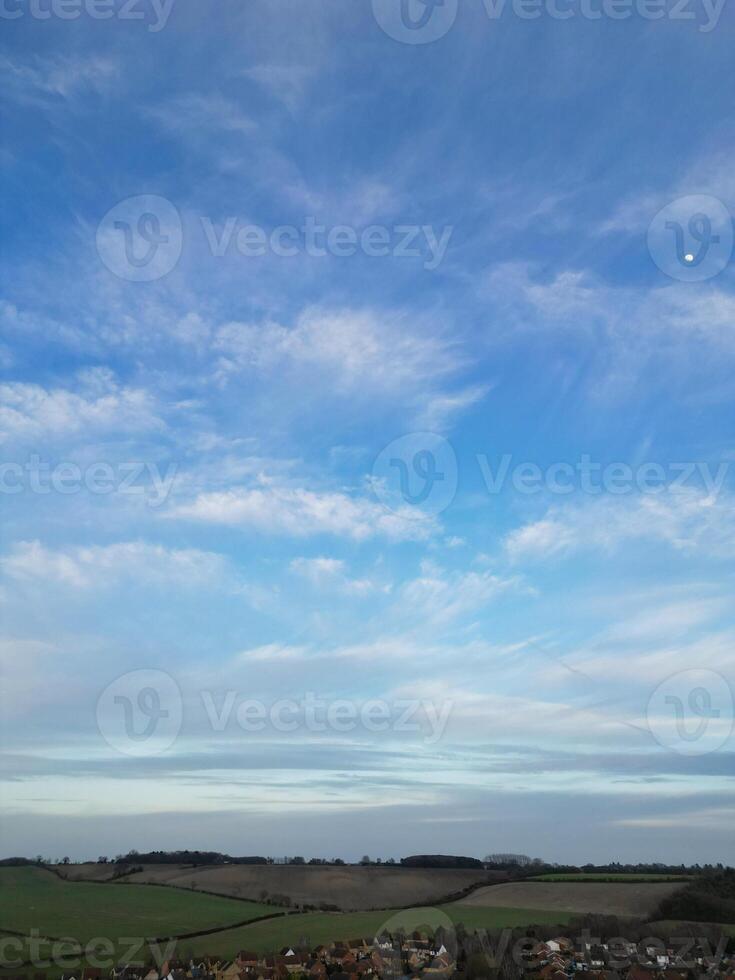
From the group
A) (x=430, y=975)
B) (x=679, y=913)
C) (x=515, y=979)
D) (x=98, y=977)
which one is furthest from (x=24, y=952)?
(x=679, y=913)

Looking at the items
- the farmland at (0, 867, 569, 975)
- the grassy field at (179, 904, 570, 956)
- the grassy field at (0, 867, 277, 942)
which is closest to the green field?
the farmland at (0, 867, 569, 975)

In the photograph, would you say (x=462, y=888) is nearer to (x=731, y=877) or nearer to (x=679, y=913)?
(x=679, y=913)

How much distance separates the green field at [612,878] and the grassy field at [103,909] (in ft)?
155

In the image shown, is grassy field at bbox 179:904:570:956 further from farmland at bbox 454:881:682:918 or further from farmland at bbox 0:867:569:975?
farmland at bbox 454:881:682:918

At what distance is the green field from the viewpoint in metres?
127

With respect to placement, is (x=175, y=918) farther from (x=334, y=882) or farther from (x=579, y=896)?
(x=579, y=896)

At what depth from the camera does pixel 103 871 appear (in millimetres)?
138625

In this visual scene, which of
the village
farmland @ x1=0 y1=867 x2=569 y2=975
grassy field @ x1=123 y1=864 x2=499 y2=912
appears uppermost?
grassy field @ x1=123 y1=864 x2=499 y2=912

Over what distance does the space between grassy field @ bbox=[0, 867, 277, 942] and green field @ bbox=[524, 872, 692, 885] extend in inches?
1866

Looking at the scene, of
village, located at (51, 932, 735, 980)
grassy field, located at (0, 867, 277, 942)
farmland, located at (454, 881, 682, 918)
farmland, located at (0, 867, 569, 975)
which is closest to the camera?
village, located at (51, 932, 735, 980)

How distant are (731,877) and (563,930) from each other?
49.0 meters

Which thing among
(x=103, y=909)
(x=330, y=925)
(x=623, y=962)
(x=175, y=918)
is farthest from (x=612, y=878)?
(x=103, y=909)

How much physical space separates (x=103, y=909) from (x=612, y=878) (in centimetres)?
7659

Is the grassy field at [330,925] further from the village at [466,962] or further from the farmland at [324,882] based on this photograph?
the farmland at [324,882]
